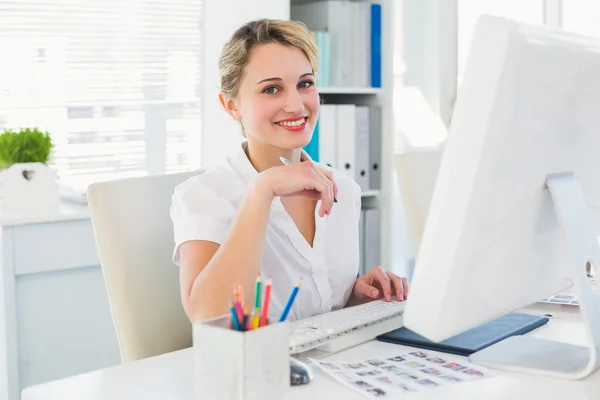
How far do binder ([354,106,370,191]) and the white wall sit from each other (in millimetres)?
453

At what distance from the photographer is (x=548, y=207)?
109 centimetres

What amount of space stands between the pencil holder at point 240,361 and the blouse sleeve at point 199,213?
53 centimetres

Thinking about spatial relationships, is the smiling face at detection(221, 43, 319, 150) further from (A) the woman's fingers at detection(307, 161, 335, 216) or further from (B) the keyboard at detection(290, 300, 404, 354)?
(B) the keyboard at detection(290, 300, 404, 354)

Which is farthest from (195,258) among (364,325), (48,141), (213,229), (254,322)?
(48,141)

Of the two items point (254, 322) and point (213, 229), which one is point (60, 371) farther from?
point (254, 322)

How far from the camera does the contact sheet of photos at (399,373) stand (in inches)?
41.4

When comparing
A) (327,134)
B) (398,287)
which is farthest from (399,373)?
(327,134)

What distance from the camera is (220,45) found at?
2967mm

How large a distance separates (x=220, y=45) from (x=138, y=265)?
5.44ft

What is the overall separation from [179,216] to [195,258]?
0.09 meters

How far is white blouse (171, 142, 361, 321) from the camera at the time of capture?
1472 mm

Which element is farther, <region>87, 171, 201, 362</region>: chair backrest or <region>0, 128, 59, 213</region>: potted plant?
<region>0, 128, 59, 213</region>: potted plant

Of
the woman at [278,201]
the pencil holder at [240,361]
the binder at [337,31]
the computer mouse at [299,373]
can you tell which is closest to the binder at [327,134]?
Result: the binder at [337,31]

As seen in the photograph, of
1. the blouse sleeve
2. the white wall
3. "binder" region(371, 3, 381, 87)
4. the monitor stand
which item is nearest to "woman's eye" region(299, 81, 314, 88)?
the blouse sleeve
